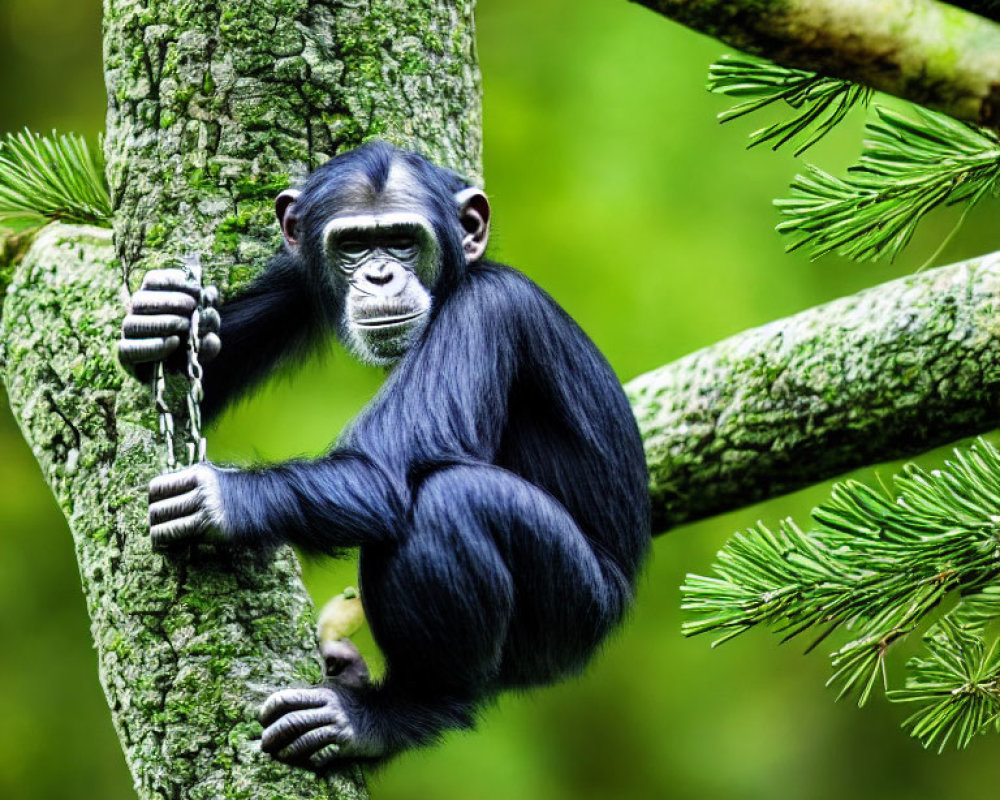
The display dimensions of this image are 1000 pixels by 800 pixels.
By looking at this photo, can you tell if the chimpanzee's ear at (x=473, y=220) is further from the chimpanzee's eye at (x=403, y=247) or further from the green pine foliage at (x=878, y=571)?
the green pine foliage at (x=878, y=571)

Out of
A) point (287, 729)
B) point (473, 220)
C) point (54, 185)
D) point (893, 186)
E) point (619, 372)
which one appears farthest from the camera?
point (619, 372)

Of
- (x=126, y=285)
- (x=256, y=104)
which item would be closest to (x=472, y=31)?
(x=256, y=104)

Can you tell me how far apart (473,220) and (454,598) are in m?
1.32

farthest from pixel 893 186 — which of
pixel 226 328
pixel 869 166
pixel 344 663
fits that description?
pixel 344 663

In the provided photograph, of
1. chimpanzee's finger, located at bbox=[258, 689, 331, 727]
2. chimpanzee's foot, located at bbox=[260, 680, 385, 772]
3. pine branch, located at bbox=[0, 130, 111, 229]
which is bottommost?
chimpanzee's foot, located at bbox=[260, 680, 385, 772]

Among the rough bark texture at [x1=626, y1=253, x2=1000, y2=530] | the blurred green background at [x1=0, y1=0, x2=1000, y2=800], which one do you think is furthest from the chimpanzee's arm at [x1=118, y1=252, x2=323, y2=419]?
the blurred green background at [x1=0, y1=0, x2=1000, y2=800]

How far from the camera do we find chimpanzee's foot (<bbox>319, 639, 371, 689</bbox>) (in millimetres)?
4078

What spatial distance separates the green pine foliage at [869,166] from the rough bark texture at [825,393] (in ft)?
4.71

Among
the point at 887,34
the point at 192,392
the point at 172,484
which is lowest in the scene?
the point at 172,484

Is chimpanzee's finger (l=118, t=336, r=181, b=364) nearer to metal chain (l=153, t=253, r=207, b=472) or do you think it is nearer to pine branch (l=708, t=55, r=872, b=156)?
metal chain (l=153, t=253, r=207, b=472)

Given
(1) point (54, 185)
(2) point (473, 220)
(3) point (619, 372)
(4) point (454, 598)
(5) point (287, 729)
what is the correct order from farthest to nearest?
(3) point (619, 372)
(1) point (54, 185)
(2) point (473, 220)
(4) point (454, 598)
(5) point (287, 729)

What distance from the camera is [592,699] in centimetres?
826

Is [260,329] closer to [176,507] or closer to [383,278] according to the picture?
[383,278]

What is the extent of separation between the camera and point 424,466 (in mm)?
3447
